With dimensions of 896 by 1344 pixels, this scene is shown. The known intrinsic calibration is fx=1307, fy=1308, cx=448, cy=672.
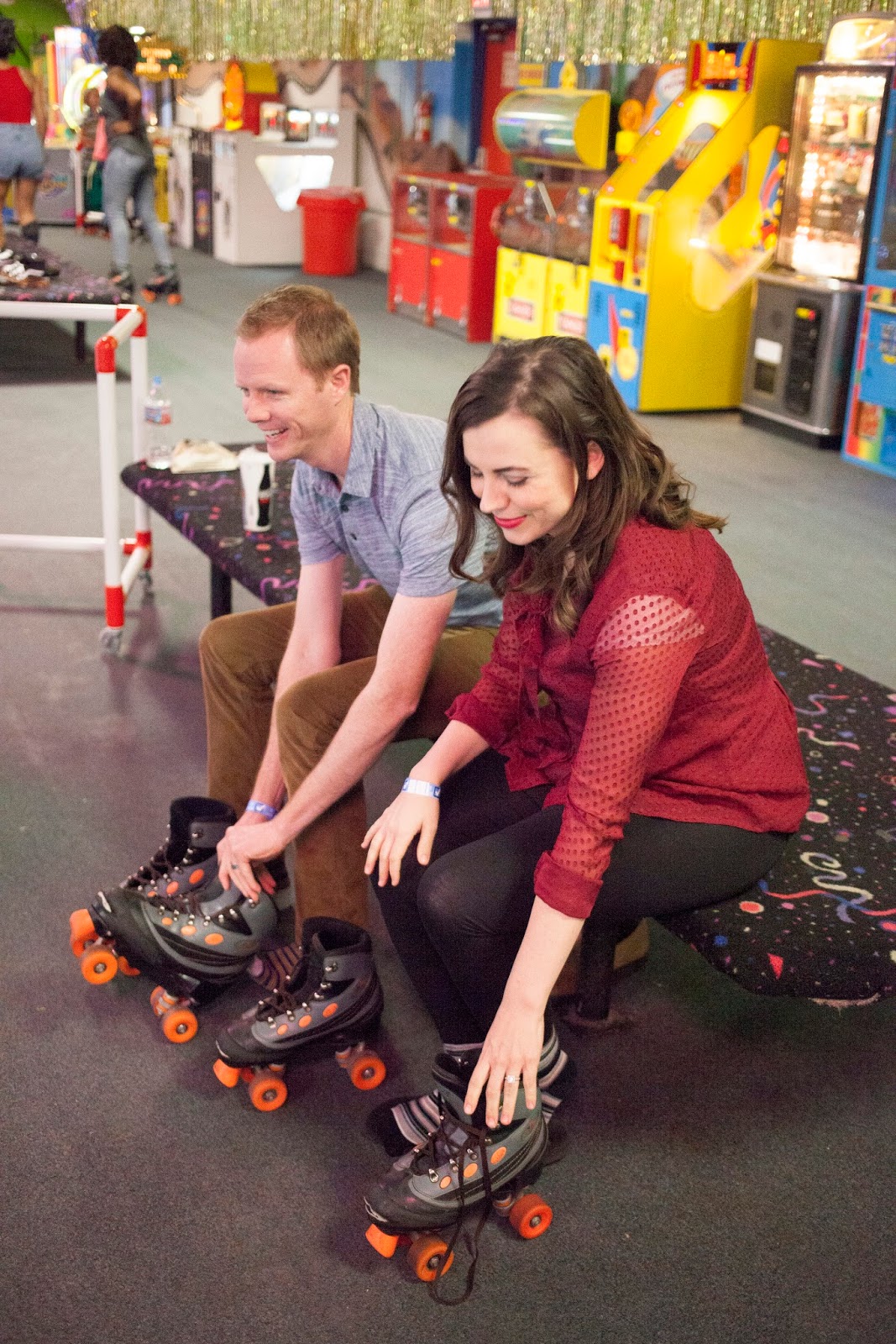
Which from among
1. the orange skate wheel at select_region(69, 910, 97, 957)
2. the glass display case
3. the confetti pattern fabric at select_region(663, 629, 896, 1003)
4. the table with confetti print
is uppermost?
the glass display case

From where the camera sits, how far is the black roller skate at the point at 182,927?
203 cm

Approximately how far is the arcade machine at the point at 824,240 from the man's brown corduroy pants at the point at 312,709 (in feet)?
13.4

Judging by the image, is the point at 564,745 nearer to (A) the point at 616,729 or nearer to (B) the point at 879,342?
(A) the point at 616,729

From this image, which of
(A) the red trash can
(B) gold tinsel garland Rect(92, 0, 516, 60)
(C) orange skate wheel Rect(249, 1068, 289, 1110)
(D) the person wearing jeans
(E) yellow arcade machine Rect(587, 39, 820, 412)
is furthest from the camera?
(A) the red trash can

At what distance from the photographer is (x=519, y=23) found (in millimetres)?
2479

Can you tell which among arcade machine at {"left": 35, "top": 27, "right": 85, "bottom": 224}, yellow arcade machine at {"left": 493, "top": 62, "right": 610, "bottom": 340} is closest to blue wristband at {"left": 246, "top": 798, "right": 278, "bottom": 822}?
yellow arcade machine at {"left": 493, "top": 62, "right": 610, "bottom": 340}

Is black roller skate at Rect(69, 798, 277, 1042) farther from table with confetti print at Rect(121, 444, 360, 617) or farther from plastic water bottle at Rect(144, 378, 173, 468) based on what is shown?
plastic water bottle at Rect(144, 378, 173, 468)

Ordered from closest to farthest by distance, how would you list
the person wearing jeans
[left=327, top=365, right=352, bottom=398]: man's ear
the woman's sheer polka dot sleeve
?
the woman's sheer polka dot sleeve
[left=327, top=365, right=352, bottom=398]: man's ear
the person wearing jeans

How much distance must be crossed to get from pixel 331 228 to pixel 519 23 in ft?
27.7

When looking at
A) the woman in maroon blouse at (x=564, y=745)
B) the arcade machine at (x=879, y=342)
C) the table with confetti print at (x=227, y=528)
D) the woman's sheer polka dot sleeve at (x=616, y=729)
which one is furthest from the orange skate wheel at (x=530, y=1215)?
the arcade machine at (x=879, y=342)

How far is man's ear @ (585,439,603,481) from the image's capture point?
1.53m

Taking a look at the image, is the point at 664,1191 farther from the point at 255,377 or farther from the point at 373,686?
the point at 255,377

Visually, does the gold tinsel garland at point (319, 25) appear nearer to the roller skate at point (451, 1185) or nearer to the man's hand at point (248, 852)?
the man's hand at point (248, 852)

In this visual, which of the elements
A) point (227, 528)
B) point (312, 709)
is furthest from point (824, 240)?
point (312, 709)
